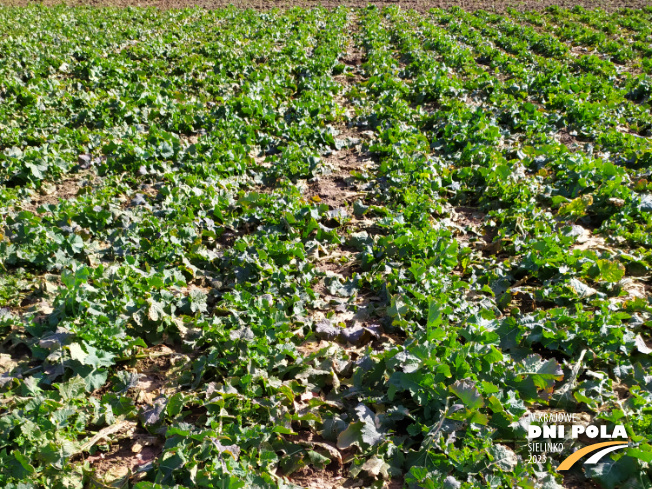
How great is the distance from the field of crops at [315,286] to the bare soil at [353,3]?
15.1 meters

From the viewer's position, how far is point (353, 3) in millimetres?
24109

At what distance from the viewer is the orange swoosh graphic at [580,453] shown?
116 inches

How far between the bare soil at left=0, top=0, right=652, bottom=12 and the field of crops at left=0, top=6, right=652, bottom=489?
15.1 m

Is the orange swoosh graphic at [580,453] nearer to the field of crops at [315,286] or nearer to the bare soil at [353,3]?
the field of crops at [315,286]

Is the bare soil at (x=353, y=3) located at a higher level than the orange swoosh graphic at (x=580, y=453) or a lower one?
higher

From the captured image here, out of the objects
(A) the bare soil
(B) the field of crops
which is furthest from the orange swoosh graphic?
(A) the bare soil

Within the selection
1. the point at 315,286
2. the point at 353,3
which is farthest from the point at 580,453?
the point at 353,3

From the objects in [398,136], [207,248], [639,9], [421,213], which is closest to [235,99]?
[398,136]

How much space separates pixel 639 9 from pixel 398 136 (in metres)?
20.2

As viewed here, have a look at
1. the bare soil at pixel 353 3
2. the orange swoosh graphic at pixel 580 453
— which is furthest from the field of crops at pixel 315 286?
the bare soil at pixel 353 3

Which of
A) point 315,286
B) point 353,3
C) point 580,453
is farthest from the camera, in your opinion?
point 353,3

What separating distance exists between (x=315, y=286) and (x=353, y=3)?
23386 millimetres

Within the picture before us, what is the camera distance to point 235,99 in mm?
9211

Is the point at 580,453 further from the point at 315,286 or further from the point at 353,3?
the point at 353,3
